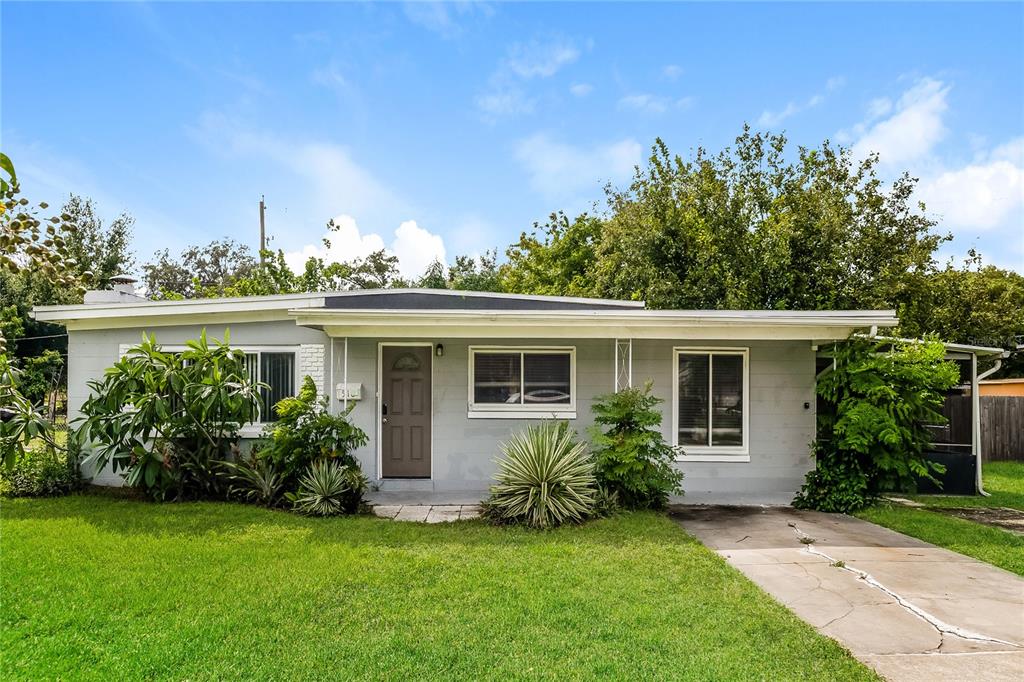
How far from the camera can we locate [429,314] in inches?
301

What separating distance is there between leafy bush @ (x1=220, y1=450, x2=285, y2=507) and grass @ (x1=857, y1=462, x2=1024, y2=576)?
7.42m

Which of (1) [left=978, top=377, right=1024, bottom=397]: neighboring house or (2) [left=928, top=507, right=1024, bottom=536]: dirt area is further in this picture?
(1) [left=978, top=377, right=1024, bottom=397]: neighboring house

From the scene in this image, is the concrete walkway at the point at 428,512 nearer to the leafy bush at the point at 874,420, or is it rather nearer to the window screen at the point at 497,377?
the window screen at the point at 497,377

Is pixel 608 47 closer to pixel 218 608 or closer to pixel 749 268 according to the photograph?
pixel 749 268

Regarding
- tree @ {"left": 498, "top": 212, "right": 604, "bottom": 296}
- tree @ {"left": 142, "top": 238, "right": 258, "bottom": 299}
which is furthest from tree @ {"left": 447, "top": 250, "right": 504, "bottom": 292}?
tree @ {"left": 142, "top": 238, "right": 258, "bottom": 299}

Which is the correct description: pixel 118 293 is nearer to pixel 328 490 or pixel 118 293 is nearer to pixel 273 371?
pixel 273 371

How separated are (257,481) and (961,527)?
854cm

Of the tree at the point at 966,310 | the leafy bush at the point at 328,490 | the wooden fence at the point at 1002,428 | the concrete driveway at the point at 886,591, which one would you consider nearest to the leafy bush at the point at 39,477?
the leafy bush at the point at 328,490

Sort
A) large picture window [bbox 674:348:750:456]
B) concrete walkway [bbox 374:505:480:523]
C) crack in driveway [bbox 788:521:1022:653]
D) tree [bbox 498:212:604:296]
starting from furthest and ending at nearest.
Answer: tree [bbox 498:212:604:296], large picture window [bbox 674:348:750:456], concrete walkway [bbox 374:505:480:523], crack in driveway [bbox 788:521:1022:653]

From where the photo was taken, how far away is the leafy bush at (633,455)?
711cm

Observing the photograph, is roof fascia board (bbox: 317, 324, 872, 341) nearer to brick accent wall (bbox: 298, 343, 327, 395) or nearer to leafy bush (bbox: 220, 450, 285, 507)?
brick accent wall (bbox: 298, 343, 327, 395)

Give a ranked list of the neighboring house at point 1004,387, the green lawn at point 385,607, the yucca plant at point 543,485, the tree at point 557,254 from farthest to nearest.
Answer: the tree at point 557,254 < the neighboring house at point 1004,387 < the yucca plant at point 543,485 < the green lawn at point 385,607

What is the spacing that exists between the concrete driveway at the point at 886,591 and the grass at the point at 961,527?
0.25m

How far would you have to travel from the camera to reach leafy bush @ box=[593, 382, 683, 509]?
7113mm
